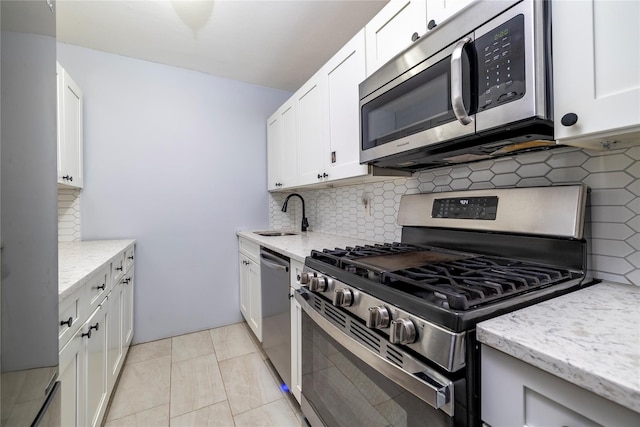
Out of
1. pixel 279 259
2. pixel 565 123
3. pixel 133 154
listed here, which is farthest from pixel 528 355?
pixel 133 154

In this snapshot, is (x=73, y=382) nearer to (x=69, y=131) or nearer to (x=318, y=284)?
(x=318, y=284)

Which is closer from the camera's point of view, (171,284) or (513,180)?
(513,180)

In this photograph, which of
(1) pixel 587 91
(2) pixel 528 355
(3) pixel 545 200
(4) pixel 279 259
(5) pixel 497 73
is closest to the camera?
(2) pixel 528 355

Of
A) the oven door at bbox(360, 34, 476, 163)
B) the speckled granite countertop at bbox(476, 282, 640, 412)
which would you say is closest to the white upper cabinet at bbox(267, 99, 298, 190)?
the oven door at bbox(360, 34, 476, 163)

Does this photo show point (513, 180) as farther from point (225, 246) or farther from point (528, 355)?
point (225, 246)

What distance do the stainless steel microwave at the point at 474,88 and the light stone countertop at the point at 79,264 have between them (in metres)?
1.31

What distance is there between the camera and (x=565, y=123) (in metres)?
0.73

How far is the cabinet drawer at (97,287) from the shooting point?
4.11ft

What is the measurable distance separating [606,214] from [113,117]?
3.18 meters

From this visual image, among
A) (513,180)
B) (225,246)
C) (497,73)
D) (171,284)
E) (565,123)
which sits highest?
(497,73)

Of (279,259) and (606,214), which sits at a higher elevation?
(606,214)

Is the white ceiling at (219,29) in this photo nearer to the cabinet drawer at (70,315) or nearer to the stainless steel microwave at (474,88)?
the stainless steel microwave at (474,88)

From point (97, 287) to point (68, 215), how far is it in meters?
1.35

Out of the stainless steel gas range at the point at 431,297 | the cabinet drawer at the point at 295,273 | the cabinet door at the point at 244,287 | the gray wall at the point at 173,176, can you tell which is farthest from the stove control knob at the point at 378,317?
the gray wall at the point at 173,176
